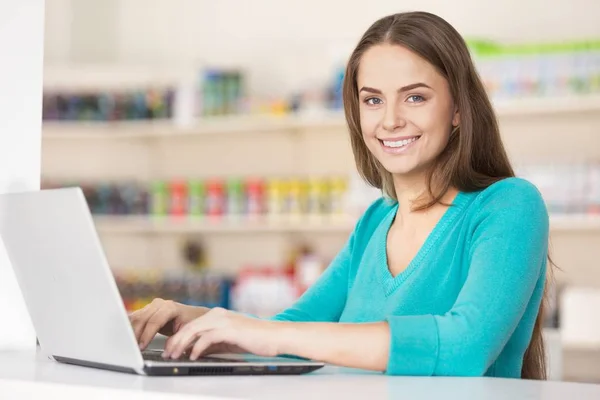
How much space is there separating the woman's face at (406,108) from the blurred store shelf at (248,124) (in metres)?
2.95

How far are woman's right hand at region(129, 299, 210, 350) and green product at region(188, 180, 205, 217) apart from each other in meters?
3.69

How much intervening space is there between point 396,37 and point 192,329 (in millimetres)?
670

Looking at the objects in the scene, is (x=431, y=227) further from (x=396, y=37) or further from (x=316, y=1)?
(x=316, y=1)

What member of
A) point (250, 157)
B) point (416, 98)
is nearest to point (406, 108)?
point (416, 98)

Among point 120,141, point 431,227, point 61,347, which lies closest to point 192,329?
point 61,347

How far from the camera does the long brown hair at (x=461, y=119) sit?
1.65 metres

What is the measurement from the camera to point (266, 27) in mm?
5500

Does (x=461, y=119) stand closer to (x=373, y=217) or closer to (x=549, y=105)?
(x=373, y=217)

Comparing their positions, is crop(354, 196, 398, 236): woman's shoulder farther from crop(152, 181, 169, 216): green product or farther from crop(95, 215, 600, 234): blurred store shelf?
crop(152, 181, 169, 216): green product

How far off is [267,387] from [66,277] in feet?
1.02

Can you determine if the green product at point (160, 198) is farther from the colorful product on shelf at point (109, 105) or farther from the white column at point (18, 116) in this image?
the white column at point (18, 116)

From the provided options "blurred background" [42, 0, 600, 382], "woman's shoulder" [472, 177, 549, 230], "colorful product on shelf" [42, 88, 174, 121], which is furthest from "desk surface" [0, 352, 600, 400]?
"colorful product on shelf" [42, 88, 174, 121]

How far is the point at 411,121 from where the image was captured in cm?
165

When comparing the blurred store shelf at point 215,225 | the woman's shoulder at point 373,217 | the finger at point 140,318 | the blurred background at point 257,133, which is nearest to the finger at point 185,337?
the finger at point 140,318
